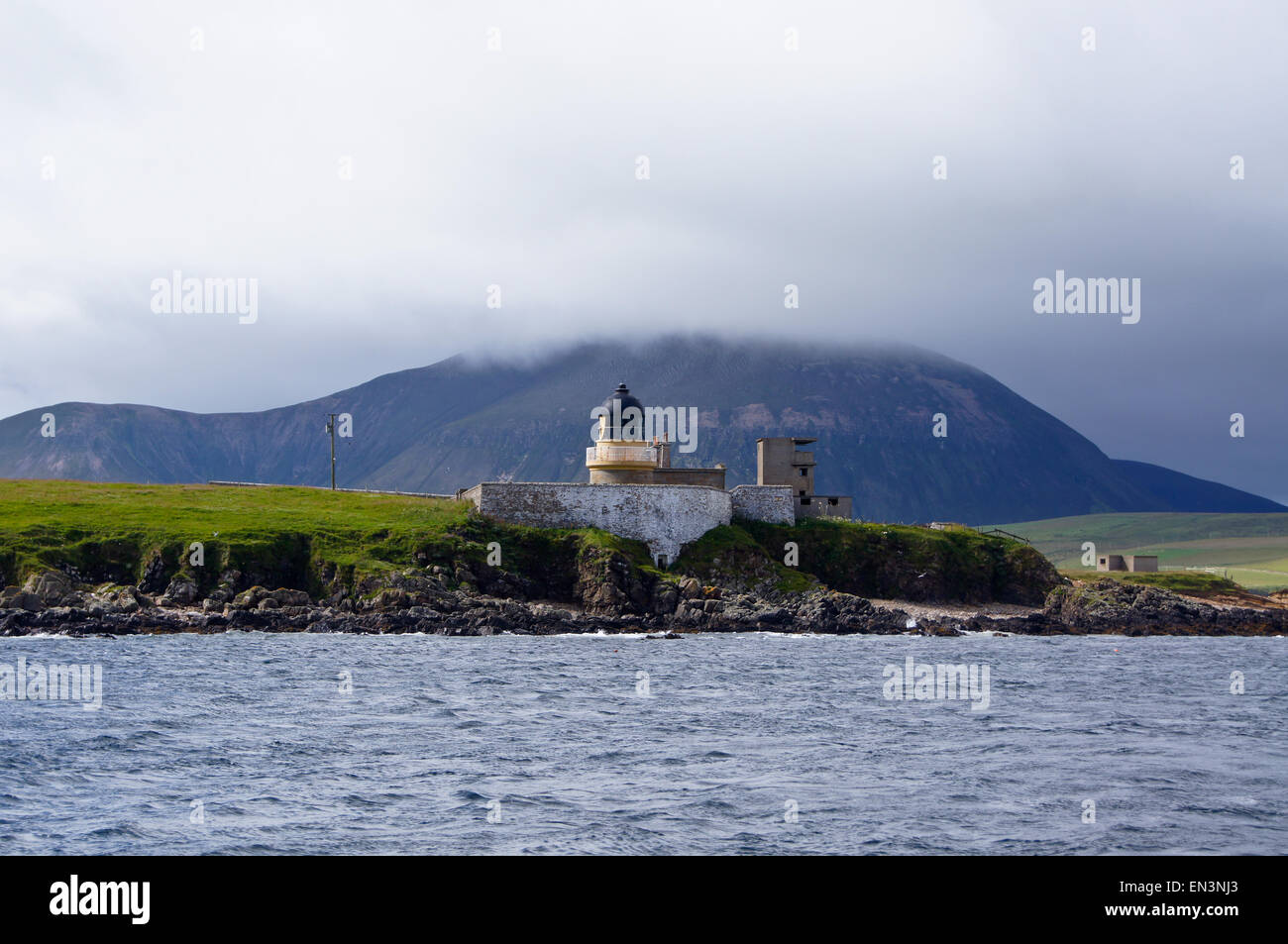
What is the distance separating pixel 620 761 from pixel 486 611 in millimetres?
43799

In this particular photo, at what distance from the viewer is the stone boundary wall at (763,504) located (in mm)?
92875

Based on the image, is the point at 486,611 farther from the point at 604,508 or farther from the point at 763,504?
the point at 763,504

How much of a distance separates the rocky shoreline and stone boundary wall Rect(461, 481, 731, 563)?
6110 millimetres

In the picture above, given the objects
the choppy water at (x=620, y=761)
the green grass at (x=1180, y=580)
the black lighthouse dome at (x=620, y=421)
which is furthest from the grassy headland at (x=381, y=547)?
the choppy water at (x=620, y=761)

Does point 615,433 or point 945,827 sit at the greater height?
point 615,433

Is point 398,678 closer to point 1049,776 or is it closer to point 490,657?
point 490,657

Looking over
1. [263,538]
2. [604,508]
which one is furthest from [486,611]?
[263,538]

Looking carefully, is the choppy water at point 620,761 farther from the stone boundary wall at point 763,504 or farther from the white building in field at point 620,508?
→ the stone boundary wall at point 763,504

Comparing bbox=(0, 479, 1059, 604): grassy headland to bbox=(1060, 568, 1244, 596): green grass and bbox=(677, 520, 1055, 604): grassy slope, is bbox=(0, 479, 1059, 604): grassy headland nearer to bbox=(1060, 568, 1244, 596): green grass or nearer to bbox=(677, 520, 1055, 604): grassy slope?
bbox=(677, 520, 1055, 604): grassy slope

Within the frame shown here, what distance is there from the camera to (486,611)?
238 ft

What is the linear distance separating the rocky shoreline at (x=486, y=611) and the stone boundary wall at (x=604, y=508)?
20.0 ft
